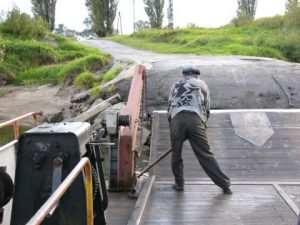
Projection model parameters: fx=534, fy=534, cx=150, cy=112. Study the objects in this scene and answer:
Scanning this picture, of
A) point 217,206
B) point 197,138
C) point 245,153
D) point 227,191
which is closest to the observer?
point 217,206

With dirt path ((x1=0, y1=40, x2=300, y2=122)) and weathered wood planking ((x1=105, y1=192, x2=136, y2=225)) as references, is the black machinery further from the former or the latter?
dirt path ((x1=0, y1=40, x2=300, y2=122))

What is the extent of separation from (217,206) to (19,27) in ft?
78.3

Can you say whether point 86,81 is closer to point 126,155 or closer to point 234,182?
point 126,155

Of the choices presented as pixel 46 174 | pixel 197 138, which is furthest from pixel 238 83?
pixel 46 174

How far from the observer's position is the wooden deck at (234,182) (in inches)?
260

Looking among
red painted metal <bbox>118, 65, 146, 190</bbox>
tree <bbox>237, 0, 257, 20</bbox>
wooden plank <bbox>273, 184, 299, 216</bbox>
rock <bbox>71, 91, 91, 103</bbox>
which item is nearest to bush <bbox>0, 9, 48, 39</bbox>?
rock <bbox>71, 91, 91, 103</bbox>

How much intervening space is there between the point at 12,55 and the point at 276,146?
61.7 feet

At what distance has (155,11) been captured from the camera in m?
51.2

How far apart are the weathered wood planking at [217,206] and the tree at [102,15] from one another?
39.3m

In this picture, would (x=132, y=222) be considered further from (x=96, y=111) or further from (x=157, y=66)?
(x=157, y=66)

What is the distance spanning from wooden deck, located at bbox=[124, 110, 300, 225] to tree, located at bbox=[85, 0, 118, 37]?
35903 millimetres

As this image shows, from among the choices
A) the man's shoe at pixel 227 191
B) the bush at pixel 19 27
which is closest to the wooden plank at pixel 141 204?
the man's shoe at pixel 227 191

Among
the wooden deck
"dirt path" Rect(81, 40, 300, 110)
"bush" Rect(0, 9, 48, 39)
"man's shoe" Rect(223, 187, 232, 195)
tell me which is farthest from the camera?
"bush" Rect(0, 9, 48, 39)

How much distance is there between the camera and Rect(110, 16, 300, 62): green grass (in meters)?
25.9
